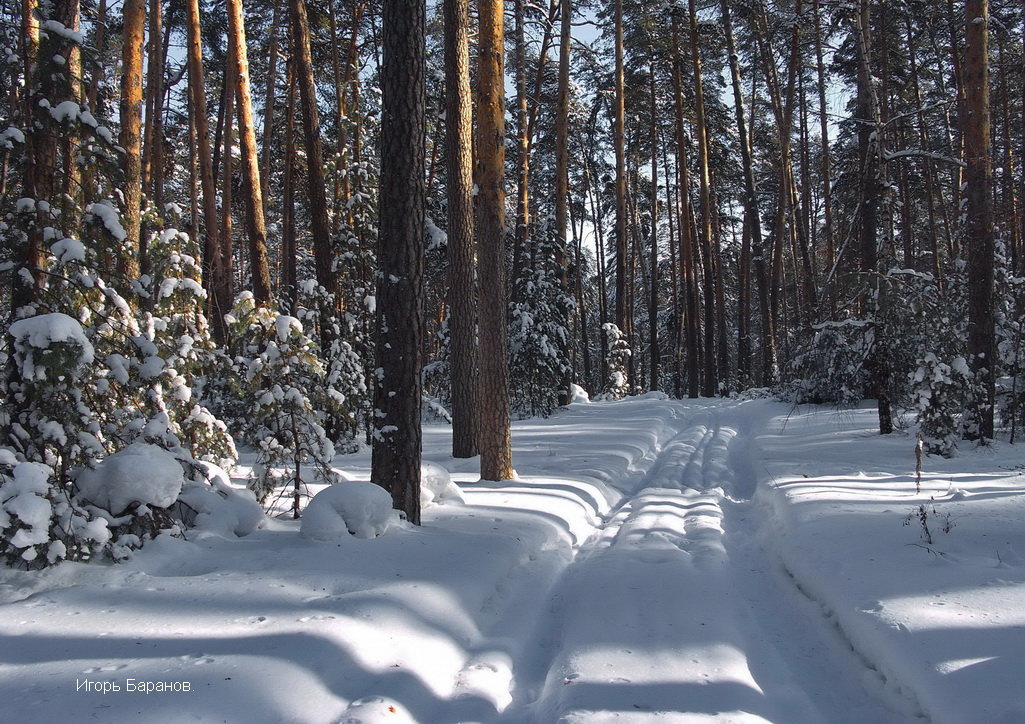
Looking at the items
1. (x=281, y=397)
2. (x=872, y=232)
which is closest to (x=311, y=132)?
(x=281, y=397)

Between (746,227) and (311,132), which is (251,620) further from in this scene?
(746,227)

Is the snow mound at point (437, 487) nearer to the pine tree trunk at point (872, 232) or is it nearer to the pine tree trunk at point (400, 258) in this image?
the pine tree trunk at point (400, 258)

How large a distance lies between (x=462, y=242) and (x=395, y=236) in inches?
120

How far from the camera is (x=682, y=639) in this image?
145 inches

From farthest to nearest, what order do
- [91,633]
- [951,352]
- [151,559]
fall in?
[951,352] < [151,559] < [91,633]

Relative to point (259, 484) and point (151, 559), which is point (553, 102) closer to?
point (259, 484)

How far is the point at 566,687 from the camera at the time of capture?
3.19 metres

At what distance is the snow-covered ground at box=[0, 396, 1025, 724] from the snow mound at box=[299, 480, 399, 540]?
9cm

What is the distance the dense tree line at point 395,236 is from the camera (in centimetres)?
439

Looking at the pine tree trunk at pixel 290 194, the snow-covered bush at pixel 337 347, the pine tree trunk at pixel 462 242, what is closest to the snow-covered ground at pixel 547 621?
the pine tree trunk at pixel 462 242

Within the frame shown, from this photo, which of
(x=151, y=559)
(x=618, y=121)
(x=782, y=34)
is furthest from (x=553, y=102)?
(x=151, y=559)

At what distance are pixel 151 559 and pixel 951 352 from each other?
10.4 m

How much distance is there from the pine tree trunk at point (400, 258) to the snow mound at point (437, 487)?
0.75 meters

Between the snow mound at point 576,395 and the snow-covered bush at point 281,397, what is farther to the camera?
the snow mound at point 576,395
